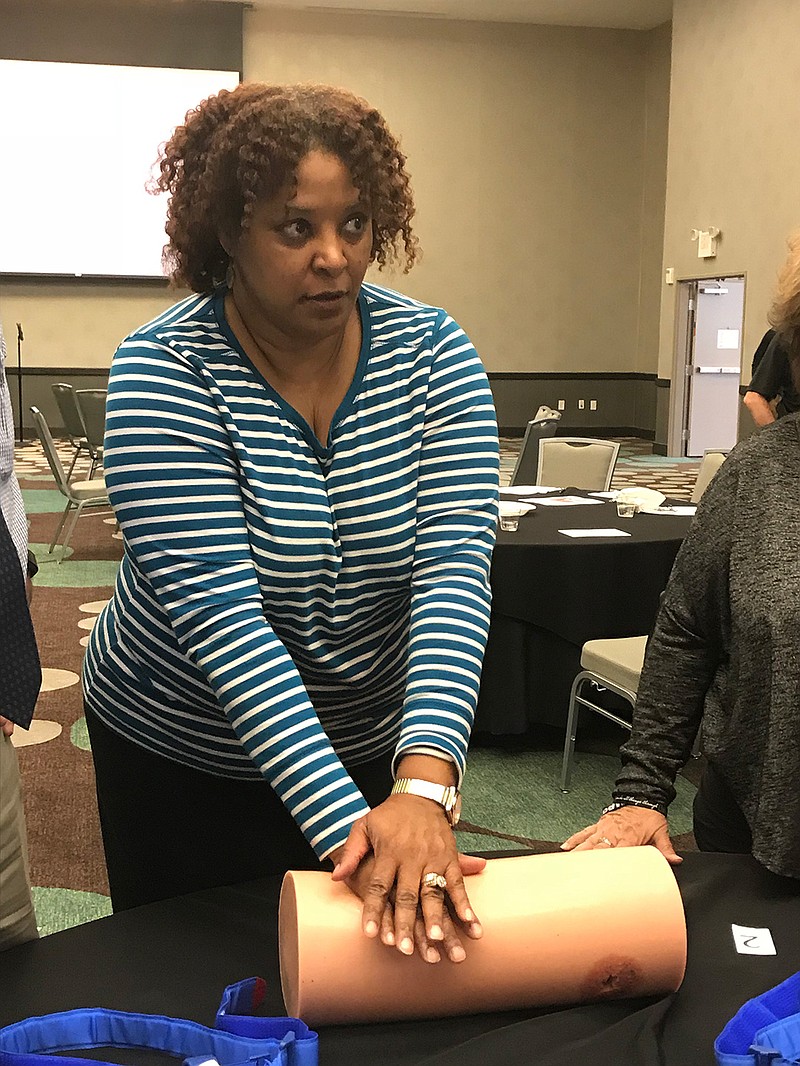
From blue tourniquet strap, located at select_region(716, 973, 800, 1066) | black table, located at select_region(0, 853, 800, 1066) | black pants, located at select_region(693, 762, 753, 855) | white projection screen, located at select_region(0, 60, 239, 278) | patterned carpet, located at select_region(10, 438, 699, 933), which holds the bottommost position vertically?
patterned carpet, located at select_region(10, 438, 699, 933)

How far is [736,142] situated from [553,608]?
9.07 m

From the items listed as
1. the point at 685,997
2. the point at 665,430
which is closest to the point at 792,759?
the point at 685,997

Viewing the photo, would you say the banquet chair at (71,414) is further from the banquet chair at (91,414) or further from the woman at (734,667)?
the woman at (734,667)

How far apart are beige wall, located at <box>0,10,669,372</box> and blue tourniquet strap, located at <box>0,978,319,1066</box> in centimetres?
1311

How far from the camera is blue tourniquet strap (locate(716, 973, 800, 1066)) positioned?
85 cm

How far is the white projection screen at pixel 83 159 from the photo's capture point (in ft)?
43.0

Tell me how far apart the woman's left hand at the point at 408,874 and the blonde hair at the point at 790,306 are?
31.5 inches

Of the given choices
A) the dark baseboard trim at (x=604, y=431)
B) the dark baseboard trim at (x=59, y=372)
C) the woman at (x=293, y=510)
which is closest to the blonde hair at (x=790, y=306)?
the woman at (x=293, y=510)

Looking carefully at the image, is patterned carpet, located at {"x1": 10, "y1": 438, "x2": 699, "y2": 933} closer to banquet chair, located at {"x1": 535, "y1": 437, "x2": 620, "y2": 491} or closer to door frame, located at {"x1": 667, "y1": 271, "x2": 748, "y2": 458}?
banquet chair, located at {"x1": 535, "y1": 437, "x2": 620, "y2": 491}

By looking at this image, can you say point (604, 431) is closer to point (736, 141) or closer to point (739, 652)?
point (736, 141)

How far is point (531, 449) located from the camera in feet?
19.6

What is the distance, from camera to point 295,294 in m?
1.18

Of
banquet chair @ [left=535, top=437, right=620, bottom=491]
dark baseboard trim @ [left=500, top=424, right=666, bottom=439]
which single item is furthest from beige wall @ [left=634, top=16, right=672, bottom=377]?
banquet chair @ [left=535, top=437, right=620, bottom=491]

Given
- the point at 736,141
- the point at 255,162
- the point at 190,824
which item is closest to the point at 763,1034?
the point at 190,824
